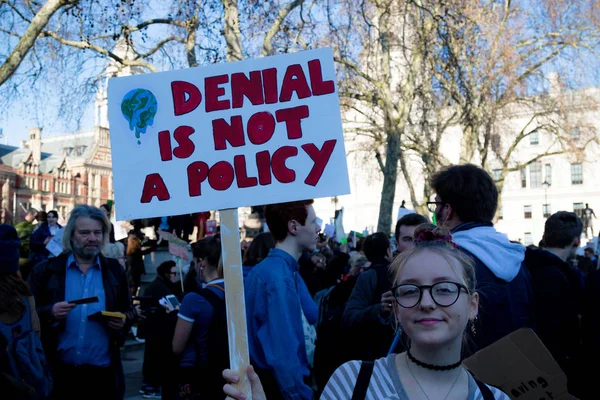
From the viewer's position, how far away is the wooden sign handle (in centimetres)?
251

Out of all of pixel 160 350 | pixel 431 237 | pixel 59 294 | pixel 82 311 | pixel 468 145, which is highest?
pixel 468 145

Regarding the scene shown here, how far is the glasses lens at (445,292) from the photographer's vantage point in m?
1.97

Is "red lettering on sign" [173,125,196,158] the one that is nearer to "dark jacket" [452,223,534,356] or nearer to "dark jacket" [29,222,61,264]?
"dark jacket" [452,223,534,356]

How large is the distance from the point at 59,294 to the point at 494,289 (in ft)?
8.57

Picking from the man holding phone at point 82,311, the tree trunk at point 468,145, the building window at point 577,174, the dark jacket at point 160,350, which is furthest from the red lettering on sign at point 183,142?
the building window at point 577,174

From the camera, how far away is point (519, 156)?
5484 cm

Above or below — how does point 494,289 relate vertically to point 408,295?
below

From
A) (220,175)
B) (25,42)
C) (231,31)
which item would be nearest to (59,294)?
(220,175)

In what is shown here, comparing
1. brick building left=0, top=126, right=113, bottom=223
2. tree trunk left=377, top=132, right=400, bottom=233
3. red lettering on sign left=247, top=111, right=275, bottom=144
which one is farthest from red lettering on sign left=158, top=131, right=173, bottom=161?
brick building left=0, top=126, right=113, bottom=223

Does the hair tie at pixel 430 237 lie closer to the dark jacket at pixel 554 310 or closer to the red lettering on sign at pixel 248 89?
the red lettering on sign at pixel 248 89

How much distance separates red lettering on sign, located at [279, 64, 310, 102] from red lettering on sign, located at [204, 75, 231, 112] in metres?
0.25

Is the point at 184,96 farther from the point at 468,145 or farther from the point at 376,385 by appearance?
the point at 468,145

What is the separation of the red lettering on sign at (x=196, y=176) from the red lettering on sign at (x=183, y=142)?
0.06 meters

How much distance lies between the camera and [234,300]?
102 inches
